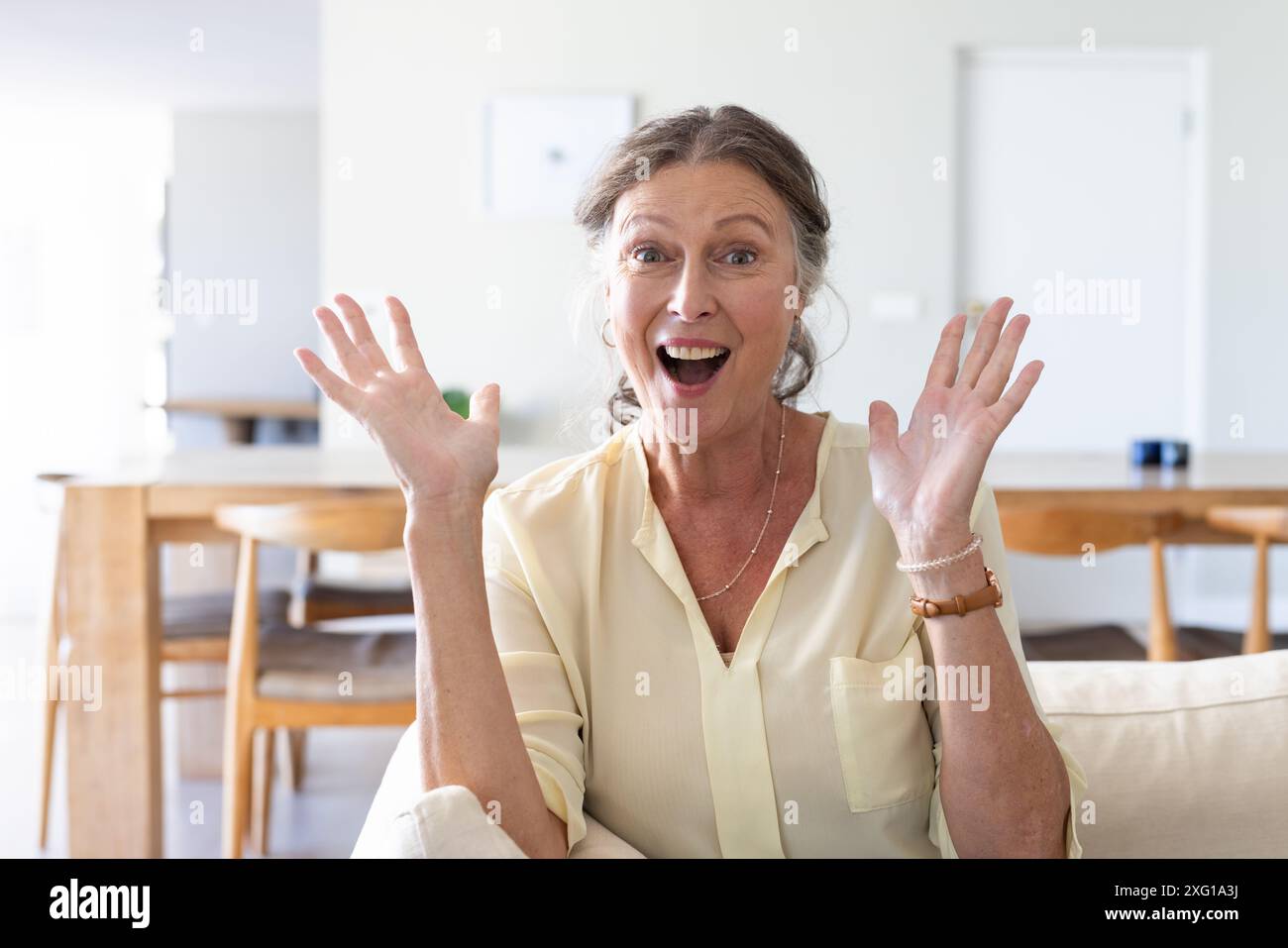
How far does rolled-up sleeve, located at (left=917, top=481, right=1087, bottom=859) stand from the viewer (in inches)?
45.9

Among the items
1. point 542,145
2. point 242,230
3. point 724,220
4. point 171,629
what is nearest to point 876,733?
point 724,220

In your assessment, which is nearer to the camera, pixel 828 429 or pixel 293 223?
pixel 828 429

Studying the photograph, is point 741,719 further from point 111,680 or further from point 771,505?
point 111,680

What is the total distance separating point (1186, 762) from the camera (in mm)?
1312

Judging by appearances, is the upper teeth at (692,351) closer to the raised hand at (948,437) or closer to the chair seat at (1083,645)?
the raised hand at (948,437)

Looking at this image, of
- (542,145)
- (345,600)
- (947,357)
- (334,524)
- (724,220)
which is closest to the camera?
(947,357)

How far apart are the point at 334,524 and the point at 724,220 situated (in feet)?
3.77

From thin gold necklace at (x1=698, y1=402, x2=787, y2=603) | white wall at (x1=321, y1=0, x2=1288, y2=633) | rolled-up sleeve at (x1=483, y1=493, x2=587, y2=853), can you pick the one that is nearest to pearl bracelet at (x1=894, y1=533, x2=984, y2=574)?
thin gold necklace at (x1=698, y1=402, x2=787, y2=603)

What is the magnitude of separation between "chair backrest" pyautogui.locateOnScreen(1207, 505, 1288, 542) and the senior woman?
4.12 feet

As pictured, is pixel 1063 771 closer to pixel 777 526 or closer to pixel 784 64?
pixel 777 526

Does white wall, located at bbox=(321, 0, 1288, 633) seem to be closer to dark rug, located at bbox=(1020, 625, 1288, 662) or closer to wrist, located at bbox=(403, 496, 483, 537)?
dark rug, located at bbox=(1020, 625, 1288, 662)

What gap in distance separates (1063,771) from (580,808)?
1.48 ft
